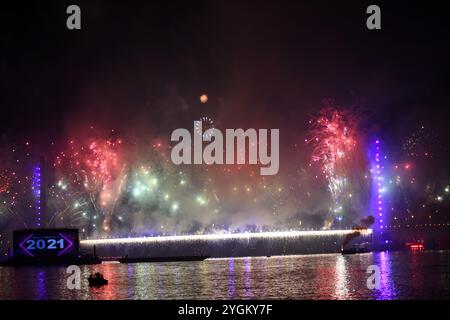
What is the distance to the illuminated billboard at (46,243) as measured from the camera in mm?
96812

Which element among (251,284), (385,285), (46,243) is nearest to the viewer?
(385,285)

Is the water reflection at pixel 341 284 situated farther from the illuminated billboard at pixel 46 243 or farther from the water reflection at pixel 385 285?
the illuminated billboard at pixel 46 243

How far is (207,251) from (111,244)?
28502 mm

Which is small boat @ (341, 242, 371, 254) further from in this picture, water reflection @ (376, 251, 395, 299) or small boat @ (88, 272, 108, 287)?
small boat @ (88, 272, 108, 287)

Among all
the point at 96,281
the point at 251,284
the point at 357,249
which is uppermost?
the point at 96,281

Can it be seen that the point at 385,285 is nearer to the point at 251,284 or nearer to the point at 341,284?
the point at 341,284

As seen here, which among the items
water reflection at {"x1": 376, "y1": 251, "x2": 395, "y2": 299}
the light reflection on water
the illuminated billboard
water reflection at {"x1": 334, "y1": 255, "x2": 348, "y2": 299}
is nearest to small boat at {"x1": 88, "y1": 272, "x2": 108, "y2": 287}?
the light reflection on water

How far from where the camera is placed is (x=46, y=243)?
97.2 metres

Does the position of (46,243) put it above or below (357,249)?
above

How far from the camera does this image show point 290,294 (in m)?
61.4

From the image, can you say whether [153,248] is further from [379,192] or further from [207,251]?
[379,192]

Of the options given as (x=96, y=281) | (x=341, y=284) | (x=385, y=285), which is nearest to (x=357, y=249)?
(x=341, y=284)

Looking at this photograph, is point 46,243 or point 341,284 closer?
point 341,284
